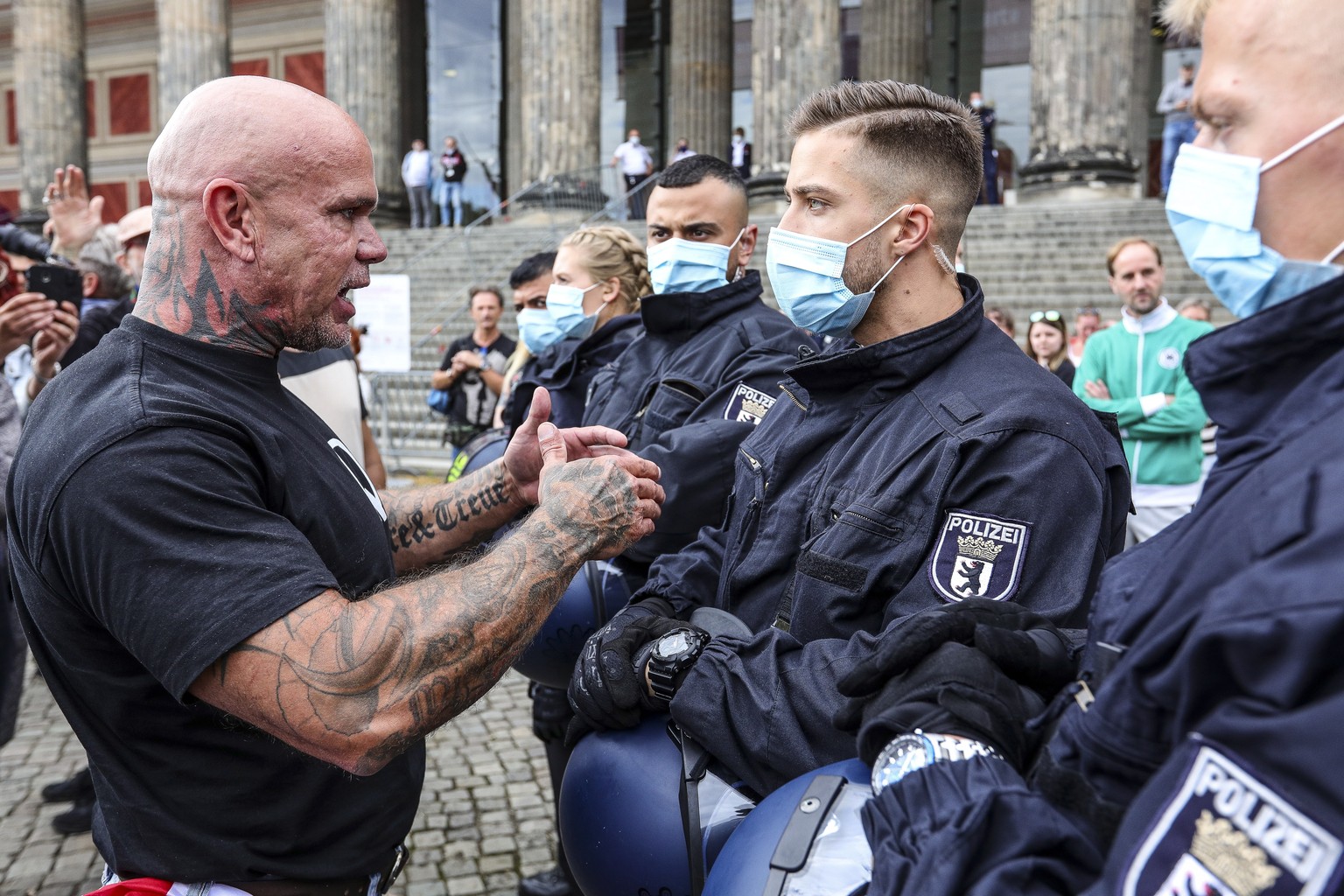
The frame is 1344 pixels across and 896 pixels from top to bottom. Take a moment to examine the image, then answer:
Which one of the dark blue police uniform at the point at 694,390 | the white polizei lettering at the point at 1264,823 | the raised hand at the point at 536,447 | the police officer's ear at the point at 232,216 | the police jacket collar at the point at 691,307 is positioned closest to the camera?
the white polizei lettering at the point at 1264,823

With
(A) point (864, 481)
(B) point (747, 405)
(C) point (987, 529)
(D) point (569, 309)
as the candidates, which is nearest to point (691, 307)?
(B) point (747, 405)

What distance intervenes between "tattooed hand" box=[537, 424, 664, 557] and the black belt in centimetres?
66

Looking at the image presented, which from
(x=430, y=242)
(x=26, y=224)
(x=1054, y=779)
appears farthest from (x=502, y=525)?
(x=26, y=224)

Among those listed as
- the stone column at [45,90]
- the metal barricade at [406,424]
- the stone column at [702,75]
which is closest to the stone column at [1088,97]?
the stone column at [702,75]

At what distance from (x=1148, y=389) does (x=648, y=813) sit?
432 centimetres

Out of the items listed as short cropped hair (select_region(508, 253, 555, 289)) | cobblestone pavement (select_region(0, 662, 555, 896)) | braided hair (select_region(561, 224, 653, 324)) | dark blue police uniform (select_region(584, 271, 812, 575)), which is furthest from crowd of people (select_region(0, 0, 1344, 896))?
short cropped hair (select_region(508, 253, 555, 289))

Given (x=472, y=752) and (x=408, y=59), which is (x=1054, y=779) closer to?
(x=472, y=752)

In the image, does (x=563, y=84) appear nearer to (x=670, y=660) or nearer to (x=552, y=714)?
(x=552, y=714)

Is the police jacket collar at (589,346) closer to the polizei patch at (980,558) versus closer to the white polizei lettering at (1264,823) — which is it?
the polizei patch at (980,558)

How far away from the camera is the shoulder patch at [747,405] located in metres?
2.93

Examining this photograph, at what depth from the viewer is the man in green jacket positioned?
511 centimetres

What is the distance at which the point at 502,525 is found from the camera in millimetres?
2488

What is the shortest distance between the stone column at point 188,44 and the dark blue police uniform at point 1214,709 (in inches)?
894

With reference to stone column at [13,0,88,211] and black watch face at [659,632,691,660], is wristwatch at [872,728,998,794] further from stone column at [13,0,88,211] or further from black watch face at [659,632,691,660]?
stone column at [13,0,88,211]
